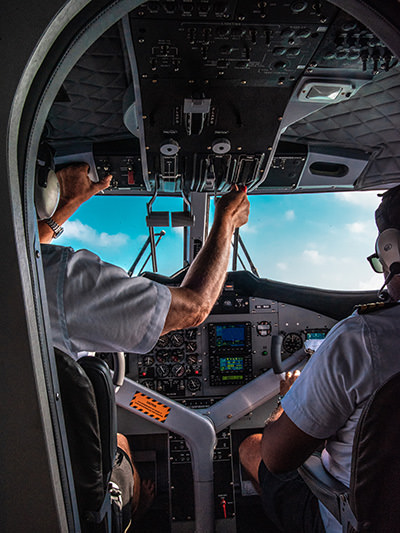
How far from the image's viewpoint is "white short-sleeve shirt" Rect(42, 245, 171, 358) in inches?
40.6

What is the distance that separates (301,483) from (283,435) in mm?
553

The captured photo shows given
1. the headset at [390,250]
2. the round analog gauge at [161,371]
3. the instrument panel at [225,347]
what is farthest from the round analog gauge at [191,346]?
the headset at [390,250]

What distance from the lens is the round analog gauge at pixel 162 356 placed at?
9.53ft

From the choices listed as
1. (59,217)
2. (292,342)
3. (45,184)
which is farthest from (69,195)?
(292,342)

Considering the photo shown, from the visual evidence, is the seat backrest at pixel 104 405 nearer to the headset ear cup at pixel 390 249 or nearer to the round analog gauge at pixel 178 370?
the headset ear cup at pixel 390 249

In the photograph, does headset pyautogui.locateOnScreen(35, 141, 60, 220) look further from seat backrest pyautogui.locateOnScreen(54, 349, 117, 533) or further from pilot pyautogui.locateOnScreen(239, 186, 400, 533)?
pilot pyautogui.locateOnScreen(239, 186, 400, 533)

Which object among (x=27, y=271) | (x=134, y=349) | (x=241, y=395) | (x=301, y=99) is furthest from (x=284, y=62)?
(x=241, y=395)

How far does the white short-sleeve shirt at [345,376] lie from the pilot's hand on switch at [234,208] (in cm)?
58

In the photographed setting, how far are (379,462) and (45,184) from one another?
1096 millimetres

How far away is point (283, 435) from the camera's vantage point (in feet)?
4.24

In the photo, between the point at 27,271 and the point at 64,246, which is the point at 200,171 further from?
the point at 27,271

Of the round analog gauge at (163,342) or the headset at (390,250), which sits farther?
the round analog gauge at (163,342)

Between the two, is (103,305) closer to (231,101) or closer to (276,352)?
(231,101)

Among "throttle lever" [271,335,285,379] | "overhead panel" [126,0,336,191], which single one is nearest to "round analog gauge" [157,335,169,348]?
"throttle lever" [271,335,285,379]
